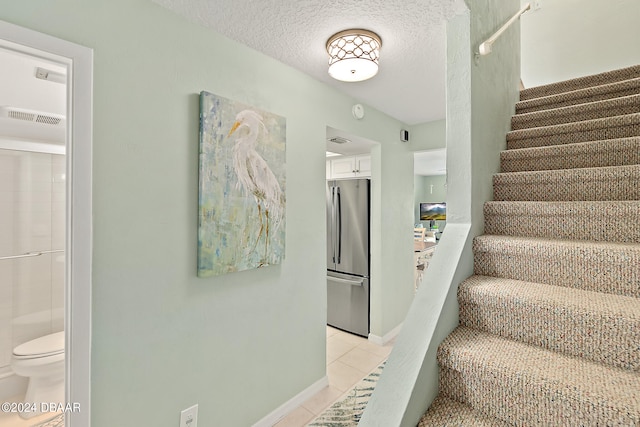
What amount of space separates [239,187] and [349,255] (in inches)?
79.7

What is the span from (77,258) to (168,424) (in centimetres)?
96

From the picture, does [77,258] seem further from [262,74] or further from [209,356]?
[262,74]

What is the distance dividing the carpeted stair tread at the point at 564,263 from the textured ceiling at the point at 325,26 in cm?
106

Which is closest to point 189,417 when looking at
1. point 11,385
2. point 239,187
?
point 239,187

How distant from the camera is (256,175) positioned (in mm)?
1812

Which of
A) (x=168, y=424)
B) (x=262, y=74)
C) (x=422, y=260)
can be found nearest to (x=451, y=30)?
(x=262, y=74)

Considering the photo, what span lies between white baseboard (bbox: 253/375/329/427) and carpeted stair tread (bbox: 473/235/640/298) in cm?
162

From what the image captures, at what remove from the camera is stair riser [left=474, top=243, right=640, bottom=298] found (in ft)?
3.20

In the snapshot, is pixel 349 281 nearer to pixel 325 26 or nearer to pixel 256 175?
pixel 256 175

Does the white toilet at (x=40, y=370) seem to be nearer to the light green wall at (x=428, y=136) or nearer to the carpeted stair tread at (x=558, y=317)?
the carpeted stair tread at (x=558, y=317)

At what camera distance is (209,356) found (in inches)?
64.5

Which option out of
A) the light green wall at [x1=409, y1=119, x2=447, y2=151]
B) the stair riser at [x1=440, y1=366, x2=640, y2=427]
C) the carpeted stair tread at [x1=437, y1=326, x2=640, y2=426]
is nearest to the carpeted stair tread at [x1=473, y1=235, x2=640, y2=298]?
the carpeted stair tread at [x1=437, y1=326, x2=640, y2=426]

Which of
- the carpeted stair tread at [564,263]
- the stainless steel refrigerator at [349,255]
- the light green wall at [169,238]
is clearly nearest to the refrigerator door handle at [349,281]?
the stainless steel refrigerator at [349,255]

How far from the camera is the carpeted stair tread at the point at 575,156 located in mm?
1359
